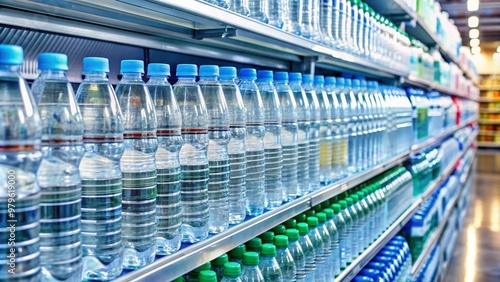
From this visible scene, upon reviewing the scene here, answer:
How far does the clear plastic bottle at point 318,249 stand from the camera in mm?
2199

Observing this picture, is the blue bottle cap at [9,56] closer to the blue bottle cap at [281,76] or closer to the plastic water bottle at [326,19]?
the blue bottle cap at [281,76]

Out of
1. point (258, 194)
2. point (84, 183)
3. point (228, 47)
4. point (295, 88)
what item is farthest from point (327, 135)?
point (84, 183)

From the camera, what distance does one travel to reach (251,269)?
66.1 inches

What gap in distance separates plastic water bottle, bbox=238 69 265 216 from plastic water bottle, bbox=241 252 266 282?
141 mm

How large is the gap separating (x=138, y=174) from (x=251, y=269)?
631 millimetres

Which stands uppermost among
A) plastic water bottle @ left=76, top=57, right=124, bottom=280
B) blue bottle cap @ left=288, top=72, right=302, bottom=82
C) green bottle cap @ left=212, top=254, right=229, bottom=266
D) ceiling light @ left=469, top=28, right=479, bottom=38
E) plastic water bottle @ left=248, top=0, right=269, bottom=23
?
ceiling light @ left=469, top=28, right=479, bottom=38

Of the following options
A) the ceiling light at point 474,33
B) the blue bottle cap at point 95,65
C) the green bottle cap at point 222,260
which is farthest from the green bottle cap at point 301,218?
the ceiling light at point 474,33

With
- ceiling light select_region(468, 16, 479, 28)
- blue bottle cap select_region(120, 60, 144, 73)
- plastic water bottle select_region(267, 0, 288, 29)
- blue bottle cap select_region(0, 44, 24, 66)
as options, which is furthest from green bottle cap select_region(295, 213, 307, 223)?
ceiling light select_region(468, 16, 479, 28)

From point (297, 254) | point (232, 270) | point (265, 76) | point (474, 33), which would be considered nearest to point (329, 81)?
point (265, 76)

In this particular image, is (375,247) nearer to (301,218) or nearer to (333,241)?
(333,241)

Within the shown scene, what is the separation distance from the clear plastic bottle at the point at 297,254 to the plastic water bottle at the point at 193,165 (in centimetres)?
59

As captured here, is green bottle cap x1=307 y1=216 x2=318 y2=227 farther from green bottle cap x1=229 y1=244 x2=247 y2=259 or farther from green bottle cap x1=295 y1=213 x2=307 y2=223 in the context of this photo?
green bottle cap x1=229 y1=244 x2=247 y2=259

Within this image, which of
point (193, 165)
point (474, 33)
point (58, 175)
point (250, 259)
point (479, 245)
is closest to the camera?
point (58, 175)

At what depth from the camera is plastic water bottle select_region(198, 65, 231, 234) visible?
1.52m
